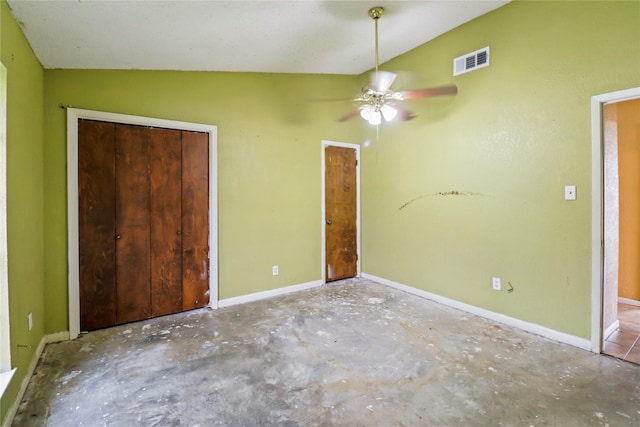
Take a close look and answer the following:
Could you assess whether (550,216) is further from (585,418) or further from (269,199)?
(269,199)

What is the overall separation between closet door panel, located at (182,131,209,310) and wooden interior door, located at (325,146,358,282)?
1706 millimetres

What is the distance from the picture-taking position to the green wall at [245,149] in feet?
9.21

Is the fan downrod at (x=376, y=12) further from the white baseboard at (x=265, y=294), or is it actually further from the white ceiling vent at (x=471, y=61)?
the white baseboard at (x=265, y=294)

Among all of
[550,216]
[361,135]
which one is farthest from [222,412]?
[361,135]

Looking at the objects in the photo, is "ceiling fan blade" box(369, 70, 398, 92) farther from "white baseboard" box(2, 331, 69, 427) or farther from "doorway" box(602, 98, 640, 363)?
"white baseboard" box(2, 331, 69, 427)

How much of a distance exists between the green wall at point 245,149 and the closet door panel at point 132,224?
1.11 feet

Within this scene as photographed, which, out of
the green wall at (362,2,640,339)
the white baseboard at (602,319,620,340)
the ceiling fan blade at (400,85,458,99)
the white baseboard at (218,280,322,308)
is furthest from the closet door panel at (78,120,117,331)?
the white baseboard at (602,319,620,340)

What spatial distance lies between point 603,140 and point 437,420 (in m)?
2.51

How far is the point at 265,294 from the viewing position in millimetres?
4027

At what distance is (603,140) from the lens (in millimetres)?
2543

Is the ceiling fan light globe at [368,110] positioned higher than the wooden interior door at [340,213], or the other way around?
the ceiling fan light globe at [368,110]

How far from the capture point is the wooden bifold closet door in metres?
2.98

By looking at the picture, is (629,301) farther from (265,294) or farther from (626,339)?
(265,294)

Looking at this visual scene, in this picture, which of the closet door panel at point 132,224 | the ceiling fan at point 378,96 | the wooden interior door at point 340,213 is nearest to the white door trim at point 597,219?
the ceiling fan at point 378,96
